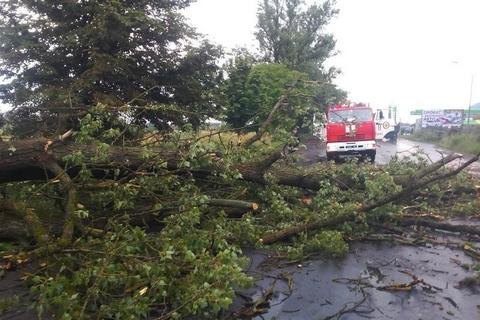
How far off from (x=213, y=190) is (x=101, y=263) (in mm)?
2609

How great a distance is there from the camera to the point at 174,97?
46.5 ft

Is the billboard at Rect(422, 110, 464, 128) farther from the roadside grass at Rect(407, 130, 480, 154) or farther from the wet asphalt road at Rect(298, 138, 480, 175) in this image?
the wet asphalt road at Rect(298, 138, 480, 175)

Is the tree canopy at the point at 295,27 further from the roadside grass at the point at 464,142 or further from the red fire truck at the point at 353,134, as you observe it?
the red fire truck at the point at 353,134

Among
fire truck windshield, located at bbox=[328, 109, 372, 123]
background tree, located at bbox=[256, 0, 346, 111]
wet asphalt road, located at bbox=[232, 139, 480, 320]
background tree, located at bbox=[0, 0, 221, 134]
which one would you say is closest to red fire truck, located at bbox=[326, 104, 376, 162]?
fire truck windshield, located at bbox=[328, 109, 372, 123]

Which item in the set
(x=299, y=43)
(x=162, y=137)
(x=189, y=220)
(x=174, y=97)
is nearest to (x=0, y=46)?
(x=174, y=97)

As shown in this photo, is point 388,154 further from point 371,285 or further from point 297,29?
point 297,29

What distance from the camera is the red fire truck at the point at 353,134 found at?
1622 centimetres

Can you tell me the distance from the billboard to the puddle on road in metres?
34.0

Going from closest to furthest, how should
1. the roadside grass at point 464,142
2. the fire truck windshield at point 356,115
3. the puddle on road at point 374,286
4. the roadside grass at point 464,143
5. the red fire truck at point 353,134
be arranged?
1. the puddle on road at point 374,286
2. the red fire truck at point 353,134
3. the fire truck windshield at point 356,115
4. the roadside grass at point 464,142
5. the roadside grass at point 464,143

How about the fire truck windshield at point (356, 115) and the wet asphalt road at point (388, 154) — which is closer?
the wet asphalt road at point (388, 154)

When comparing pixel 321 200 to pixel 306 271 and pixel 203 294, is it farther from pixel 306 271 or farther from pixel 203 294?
pixel 203 294

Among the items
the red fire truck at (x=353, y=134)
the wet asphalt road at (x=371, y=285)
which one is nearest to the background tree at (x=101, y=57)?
the red fire truck at (x=353, y=134)

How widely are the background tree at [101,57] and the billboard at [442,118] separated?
28.9 m

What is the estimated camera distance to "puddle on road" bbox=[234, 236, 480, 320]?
413 centimetres
